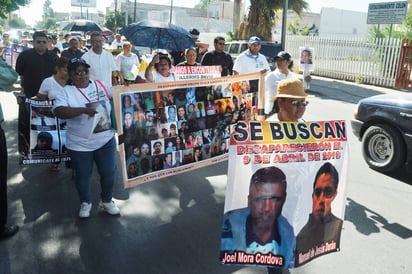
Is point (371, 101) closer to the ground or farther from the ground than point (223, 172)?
farther from the ground

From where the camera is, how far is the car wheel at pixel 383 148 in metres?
5.77

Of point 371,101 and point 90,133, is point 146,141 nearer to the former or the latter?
point 90,133

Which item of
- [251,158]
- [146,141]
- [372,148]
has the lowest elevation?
[372,148]

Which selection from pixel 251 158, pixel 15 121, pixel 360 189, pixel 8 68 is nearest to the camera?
pixel 251 158

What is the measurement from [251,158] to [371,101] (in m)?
4.62

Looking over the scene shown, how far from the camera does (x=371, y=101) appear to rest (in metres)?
6.34

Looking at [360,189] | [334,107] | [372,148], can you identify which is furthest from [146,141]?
[334,107]

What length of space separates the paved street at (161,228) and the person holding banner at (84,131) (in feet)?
1.54

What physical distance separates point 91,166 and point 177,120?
1150mm

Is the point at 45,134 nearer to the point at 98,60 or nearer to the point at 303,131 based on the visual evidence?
the point at 98,60

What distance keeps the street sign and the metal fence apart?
59.2 inches

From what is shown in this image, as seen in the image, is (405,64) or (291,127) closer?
(291,127)

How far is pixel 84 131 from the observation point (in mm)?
3932

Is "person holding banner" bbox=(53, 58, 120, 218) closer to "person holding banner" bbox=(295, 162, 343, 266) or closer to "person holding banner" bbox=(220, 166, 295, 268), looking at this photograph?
"person holding banner" bbox=(220, 166, 295, 268)
